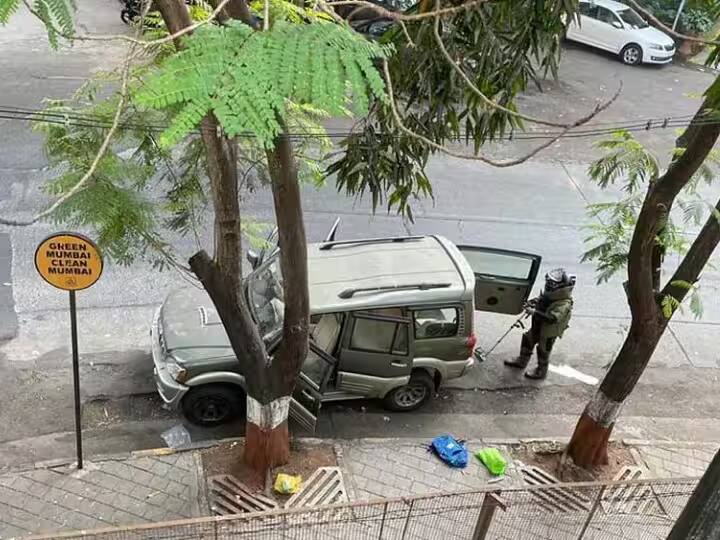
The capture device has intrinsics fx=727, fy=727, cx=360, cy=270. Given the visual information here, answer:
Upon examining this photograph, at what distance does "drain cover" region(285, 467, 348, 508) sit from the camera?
6465 mm

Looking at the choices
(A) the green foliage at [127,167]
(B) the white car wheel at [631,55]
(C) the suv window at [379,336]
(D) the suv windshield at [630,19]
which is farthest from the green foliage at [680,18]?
(A) the green foliage at [127,167]

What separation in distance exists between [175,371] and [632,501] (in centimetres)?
428

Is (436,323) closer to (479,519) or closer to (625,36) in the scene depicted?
(479,519)

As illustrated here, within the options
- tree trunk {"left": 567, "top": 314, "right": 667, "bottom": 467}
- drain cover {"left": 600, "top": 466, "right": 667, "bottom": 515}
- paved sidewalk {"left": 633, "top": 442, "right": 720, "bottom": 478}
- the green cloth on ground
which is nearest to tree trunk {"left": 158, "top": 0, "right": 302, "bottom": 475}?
the green cloth on ground

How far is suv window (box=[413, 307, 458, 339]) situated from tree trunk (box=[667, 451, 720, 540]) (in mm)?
4323

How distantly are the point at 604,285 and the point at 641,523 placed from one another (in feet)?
16.8

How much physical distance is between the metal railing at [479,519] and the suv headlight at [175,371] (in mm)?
2109

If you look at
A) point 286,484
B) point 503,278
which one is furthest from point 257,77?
point 503,278

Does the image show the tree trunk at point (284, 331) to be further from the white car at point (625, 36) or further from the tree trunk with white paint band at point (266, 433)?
the white car at point (625, 36)

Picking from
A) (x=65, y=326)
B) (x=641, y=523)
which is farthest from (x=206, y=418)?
(x=641, y=523)

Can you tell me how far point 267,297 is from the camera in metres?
7.70

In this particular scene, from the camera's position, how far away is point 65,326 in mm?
8500

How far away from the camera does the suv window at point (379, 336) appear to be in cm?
731

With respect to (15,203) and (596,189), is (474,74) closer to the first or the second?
(15,203)
